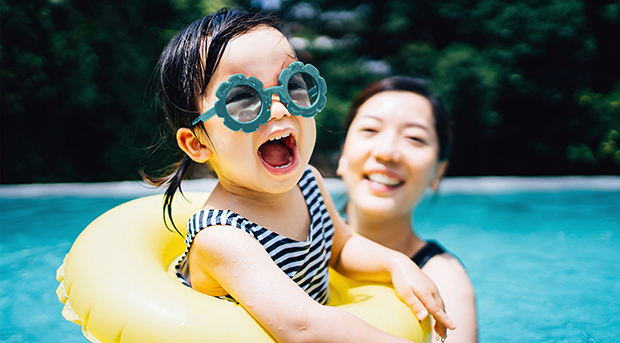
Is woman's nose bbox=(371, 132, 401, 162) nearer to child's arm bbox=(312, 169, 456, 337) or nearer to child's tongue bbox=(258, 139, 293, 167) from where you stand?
child's arm bbox=(312, 169, 456, 337)

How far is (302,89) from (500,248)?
→ 183 inches

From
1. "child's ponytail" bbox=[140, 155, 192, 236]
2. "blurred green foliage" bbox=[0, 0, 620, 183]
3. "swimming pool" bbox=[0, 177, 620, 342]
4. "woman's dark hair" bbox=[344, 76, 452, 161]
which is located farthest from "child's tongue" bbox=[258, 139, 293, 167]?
"blurred green foliage" bbox=[0, 0, 620, 183]

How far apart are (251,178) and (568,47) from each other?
394 inches

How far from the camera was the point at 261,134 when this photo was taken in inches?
52.7

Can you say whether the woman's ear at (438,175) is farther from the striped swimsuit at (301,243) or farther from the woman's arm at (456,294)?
the striped swimsuit at (301,243)

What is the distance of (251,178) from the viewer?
1376mm

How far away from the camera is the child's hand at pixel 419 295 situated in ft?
5.07

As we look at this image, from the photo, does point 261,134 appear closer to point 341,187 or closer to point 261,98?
point 261,98

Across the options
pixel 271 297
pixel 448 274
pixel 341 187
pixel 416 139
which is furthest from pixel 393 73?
pixel 271 297

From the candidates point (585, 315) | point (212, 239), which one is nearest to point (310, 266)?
point (212, 239)

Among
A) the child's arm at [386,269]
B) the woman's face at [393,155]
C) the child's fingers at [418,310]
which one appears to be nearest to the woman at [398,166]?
the woman's face at [393,155]

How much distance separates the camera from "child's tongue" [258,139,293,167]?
142cm

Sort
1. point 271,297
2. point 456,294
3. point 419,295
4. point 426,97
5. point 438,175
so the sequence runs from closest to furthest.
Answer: point 271,297 < point 419,295 < point 456,294 < point 426,97 < point 438,175

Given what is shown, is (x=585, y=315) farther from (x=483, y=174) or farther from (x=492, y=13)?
(x=492, y=13)
